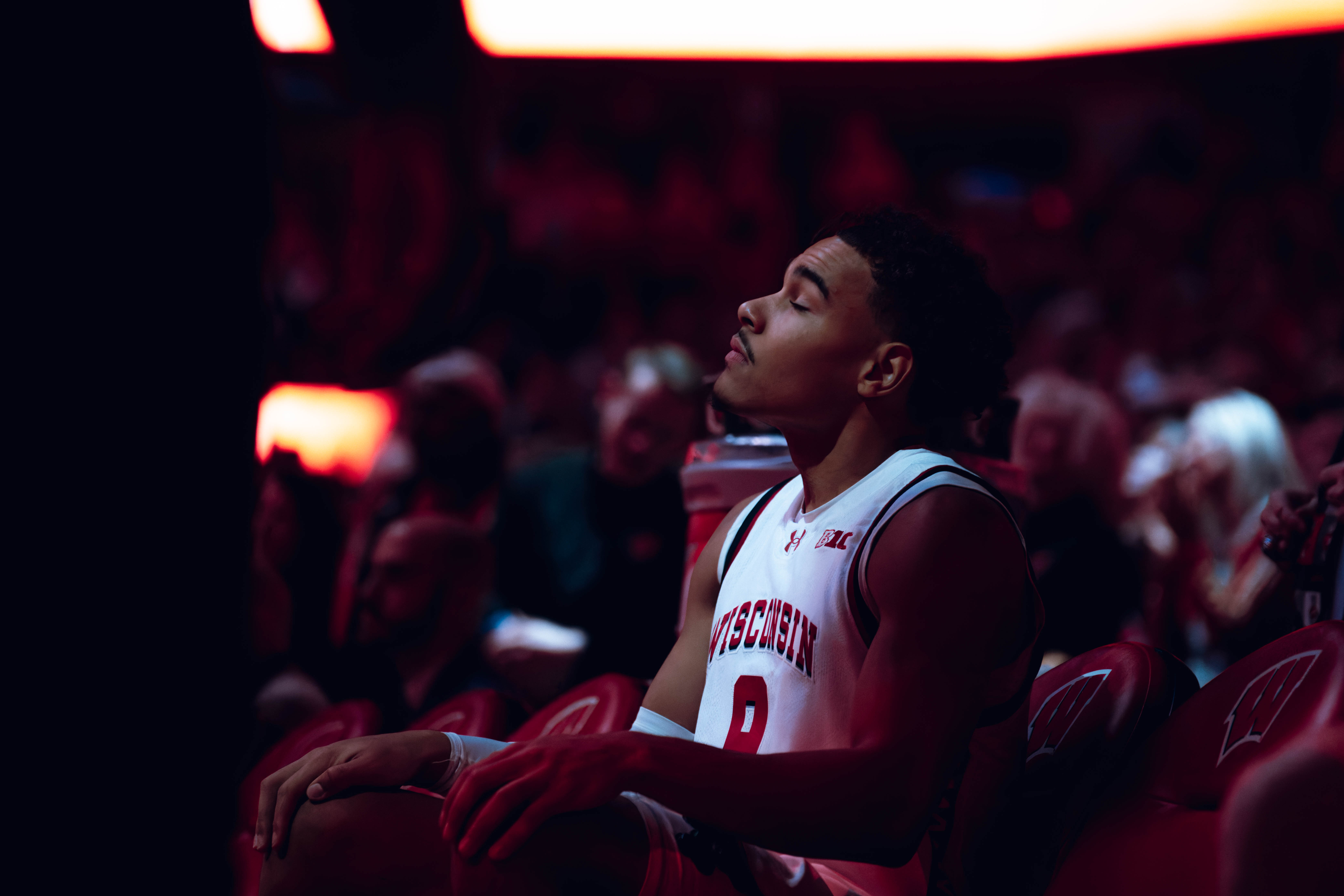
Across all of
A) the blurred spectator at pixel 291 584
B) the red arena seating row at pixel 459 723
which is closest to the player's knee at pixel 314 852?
the red arena seating row at pixel 459 723

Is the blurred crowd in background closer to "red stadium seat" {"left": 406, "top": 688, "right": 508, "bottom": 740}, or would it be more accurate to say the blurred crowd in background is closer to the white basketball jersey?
"red stadium seat" {"left": 406, "top": 688, "right": 508, "bottom": 740}

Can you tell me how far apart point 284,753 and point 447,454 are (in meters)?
1.47

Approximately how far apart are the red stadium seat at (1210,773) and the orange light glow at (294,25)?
158 inches

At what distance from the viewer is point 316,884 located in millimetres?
1245

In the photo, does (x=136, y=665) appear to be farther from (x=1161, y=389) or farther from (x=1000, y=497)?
(x=1161, y=389)

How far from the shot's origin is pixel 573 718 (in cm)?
217

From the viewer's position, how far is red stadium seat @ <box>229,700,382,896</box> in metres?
2.51

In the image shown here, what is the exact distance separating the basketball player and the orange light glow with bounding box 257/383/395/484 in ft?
14.1

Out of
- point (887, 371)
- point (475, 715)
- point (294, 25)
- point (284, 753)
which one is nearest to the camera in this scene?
point (887, 371)

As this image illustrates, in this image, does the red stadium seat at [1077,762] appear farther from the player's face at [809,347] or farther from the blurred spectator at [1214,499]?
the blurred spectator at [1214,499]

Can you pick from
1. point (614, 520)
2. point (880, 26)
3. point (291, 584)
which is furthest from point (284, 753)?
point (880, 26)

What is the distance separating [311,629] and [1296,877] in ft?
10.2

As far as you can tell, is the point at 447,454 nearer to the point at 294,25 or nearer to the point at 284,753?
the point at 284,753

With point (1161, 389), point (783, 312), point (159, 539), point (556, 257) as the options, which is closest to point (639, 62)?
point (556, 257)
